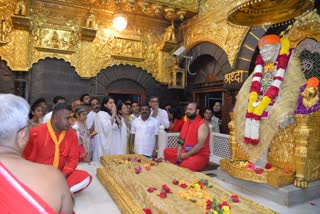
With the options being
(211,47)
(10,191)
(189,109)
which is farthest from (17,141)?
(211,47)

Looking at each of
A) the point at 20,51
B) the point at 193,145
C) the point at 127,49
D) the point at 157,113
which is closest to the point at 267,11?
the point at 193,145

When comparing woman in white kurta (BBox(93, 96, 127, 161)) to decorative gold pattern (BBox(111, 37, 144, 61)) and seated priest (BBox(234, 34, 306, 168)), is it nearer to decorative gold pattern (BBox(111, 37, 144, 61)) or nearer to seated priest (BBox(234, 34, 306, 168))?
seated priest (BBox(234, 34, 306, 168))

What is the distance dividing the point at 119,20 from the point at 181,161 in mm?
4958

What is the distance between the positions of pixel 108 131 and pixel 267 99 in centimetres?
318

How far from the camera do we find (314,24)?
3.81 meters

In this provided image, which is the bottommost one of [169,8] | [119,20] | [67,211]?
[67,211]

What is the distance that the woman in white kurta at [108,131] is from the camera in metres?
5.14

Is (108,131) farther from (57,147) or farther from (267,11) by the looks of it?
(267,11)

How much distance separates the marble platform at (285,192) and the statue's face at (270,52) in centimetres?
184

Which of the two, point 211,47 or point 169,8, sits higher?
point 169,8

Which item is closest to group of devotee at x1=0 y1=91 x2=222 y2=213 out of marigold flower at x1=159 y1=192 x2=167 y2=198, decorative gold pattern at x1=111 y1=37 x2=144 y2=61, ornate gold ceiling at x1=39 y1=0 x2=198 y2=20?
marigold flower at x1=159 y1=192 x2=167 y2=198

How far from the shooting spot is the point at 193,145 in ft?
14.1

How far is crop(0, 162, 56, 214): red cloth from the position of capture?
102cm

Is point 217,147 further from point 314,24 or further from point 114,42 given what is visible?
point 114,42
